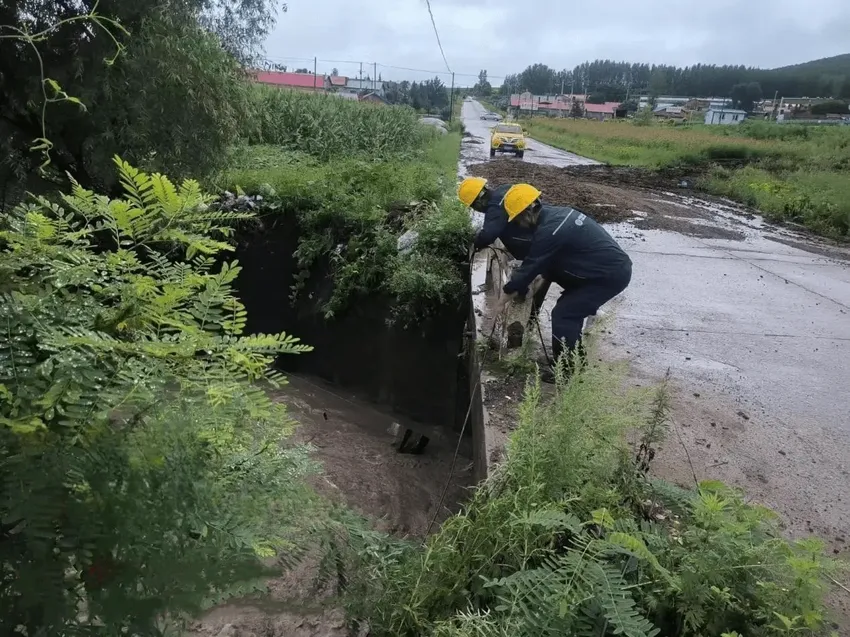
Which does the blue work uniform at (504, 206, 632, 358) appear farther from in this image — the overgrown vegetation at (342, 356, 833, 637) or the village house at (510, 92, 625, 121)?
the village house at (510, 92, 625, 121)

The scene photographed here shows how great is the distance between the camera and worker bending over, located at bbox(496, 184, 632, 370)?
5074 mm

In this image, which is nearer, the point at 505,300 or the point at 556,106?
the point at 505,300

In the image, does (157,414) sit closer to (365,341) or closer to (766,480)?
(766,480)

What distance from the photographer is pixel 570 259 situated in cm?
519

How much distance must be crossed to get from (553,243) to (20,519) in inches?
174

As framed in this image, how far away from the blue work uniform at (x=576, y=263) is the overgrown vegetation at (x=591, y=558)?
1.95m

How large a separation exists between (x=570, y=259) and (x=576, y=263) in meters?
0.06

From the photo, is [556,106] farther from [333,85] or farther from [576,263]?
[576,263]

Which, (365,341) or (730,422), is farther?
(365,341)

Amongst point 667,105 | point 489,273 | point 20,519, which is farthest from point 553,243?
point 667,105

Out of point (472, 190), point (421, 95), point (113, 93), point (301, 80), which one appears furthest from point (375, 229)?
point (421, 95)

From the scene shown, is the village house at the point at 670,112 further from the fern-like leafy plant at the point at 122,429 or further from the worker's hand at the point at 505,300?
the fern-like leafy plant at the point at 122,429

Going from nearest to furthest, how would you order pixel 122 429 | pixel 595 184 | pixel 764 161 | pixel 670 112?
1. pixel 122 429
2. pixel 595 184
3. pixel 764 161
4. pixel 670 112

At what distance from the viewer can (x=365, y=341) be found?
8250mm
